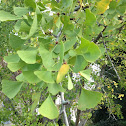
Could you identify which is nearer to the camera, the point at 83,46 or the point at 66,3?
the point at 83,46

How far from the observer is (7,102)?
1.84 m

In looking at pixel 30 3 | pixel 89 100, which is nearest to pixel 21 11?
pixel 30 3

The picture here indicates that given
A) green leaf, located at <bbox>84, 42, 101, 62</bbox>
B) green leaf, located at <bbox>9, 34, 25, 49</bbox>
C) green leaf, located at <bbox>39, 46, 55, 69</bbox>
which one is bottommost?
green leaf, located at <bbox>9, 34, 25, 49</bbox>

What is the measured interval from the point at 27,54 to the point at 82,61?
0.10 meters

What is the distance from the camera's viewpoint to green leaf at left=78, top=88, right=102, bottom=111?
0.33m

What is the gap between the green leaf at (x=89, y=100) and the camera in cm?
33

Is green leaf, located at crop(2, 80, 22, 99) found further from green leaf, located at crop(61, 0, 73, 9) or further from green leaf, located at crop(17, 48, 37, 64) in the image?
green leaf, located at crop(61, 0, 73, 9)

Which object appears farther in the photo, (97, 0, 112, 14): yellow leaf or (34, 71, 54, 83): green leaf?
(97, 0, 112, 14): yellow leaf

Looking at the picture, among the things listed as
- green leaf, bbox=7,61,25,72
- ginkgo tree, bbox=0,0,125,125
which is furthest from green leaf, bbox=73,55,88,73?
green leaf, bbox=7,61,25,72

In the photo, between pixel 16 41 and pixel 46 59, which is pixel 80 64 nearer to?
pixel 46 59

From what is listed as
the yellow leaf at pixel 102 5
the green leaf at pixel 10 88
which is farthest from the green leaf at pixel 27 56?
the yellow leaf at pixel 102 5

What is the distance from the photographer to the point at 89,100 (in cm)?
34

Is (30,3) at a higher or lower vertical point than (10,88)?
higher

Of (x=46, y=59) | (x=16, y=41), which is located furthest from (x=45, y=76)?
(x=16, y=41)
